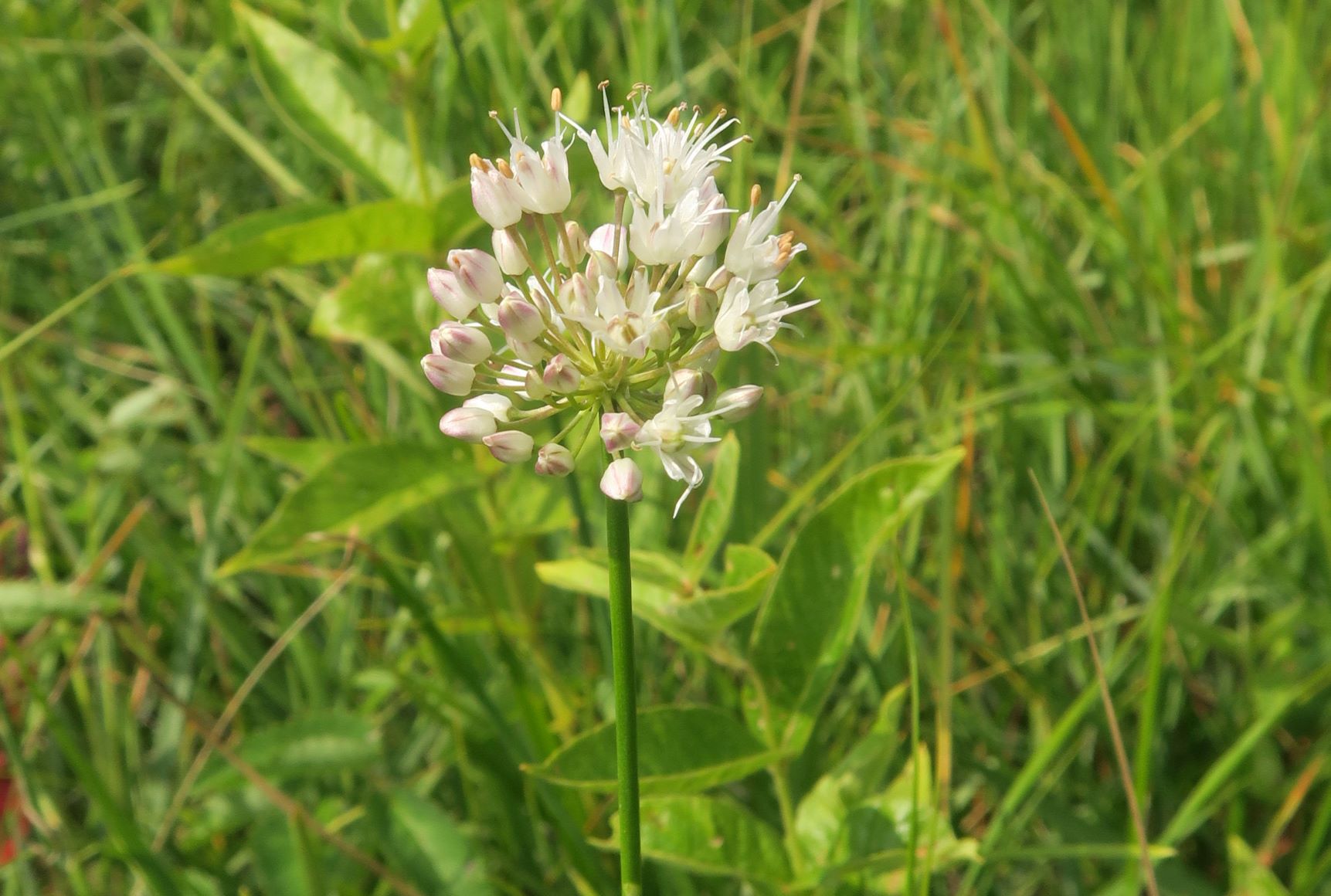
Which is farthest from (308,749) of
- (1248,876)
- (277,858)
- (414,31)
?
(1248,876)

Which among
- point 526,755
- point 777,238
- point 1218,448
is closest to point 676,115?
point 777,238

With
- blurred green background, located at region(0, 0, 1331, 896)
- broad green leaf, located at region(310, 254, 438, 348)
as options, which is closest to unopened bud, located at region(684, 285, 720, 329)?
blurred green background, located at region(0, 0, 1331, 896)

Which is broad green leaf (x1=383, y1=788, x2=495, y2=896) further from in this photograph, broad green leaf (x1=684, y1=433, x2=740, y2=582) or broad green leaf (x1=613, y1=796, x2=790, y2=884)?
broad green leaf (x1=684, y1=433, x2=740, y2=582)

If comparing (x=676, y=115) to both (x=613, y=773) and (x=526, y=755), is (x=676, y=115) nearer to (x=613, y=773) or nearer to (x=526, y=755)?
(x=613, y=773)

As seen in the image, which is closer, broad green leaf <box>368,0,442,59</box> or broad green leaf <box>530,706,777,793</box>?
broad green leaf <box>530,706,777,793</box>

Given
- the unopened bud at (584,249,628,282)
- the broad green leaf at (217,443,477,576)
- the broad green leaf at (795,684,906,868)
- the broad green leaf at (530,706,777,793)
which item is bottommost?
the broad green leaf at (795,684,906,868)

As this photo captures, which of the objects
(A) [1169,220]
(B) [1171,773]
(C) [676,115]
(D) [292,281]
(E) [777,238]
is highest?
(C) [676,115]
